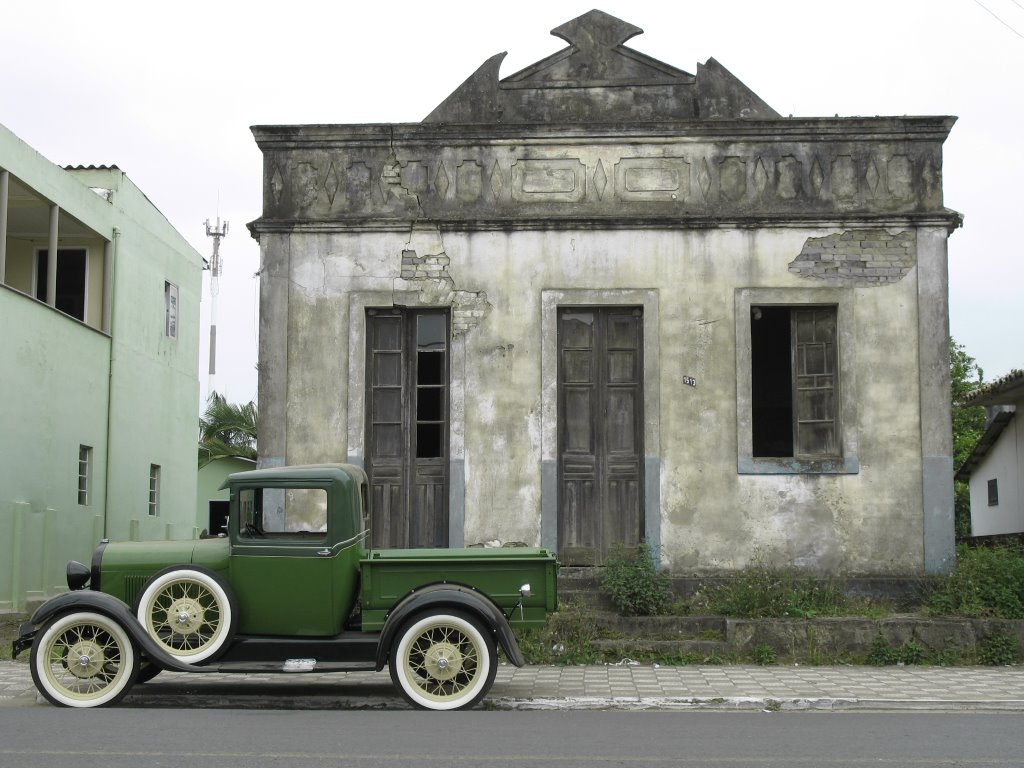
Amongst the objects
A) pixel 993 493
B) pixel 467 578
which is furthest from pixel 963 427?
pixel 467 578

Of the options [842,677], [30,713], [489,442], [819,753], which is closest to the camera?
[819,753]

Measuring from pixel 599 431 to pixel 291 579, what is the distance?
5.19m

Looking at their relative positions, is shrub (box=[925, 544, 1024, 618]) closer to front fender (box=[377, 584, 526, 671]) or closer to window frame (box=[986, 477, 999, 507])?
front fender (box=[377, 584, 526, 671])

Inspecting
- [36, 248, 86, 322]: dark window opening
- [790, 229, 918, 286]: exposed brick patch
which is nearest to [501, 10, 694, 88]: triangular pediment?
[790, 229, 918, 286]: exposed brick patch

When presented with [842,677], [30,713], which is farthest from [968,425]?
[30,713]

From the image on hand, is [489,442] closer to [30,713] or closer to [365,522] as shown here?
[365,522]

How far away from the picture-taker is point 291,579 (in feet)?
33.4

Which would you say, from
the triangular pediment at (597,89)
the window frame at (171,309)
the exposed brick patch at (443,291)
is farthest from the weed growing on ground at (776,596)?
the window frame at (171,309)

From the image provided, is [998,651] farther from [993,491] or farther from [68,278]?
[68,278]

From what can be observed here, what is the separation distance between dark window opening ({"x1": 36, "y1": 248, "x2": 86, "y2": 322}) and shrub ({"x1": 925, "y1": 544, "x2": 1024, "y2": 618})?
54.5 feet

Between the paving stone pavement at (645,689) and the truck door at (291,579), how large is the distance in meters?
0.64

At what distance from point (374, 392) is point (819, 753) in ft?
27.1

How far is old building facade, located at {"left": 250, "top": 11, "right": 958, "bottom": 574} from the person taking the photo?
14.2 m

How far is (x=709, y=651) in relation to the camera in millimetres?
12828
